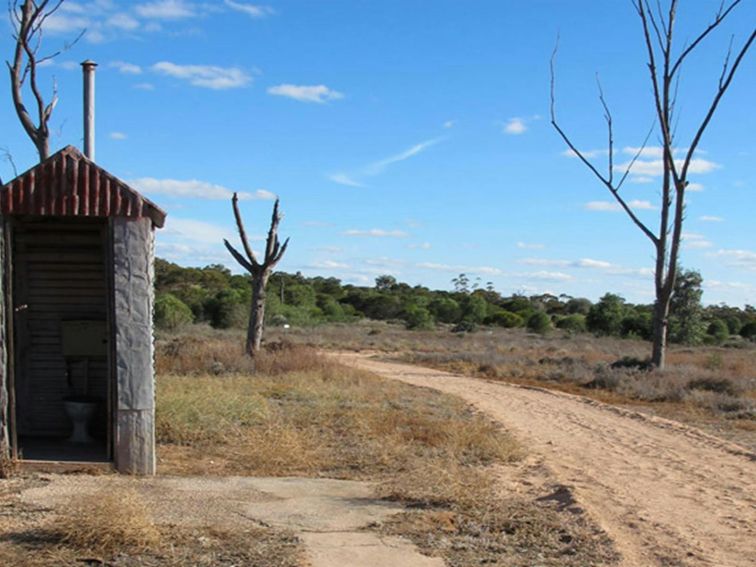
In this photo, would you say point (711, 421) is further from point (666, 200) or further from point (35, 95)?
point (35, 95)

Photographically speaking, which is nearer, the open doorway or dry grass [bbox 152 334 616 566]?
dry grass [bbox 152 334 616 566]

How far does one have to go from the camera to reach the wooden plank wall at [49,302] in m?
11.0

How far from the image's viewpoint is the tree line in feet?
157

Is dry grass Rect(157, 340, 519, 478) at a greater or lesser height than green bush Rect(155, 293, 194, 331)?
lesser

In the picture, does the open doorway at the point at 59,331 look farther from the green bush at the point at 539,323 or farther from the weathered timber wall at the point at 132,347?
the green bush at the point at 539,323

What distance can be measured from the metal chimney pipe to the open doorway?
0.95 meters

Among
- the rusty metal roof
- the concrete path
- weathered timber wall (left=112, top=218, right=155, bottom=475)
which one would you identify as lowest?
the concrete path

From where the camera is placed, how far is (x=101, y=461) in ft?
31.5

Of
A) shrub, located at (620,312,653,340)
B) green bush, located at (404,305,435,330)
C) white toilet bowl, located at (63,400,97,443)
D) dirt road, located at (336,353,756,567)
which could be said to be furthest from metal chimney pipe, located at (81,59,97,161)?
green bush, located at (404,305,435,330)

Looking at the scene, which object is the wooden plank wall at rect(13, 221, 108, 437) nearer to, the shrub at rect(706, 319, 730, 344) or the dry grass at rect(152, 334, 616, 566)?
the dry grass at rect(152, 334, 616, 566)

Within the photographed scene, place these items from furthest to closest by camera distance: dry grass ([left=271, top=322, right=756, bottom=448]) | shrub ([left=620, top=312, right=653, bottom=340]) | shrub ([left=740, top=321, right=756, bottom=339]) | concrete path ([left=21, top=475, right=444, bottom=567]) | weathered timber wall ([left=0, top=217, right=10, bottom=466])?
shrub ([left=740, top=321, right=756, bottom=339])
shrub ([left=620, top=312, right=653, bottom=340])
dry grass ([left=271, top=322, right=756, bottom=448])
weathered timber wall ([left=0, top=217, right=10, bottom=466])
concrete path ([left=21, top=475, right=444, bottom=567])

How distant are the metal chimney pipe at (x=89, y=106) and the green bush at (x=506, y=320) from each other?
180 feet

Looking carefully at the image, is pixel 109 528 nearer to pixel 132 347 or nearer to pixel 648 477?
pixel 132 347

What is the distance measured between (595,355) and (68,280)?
88.6 ft
